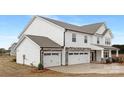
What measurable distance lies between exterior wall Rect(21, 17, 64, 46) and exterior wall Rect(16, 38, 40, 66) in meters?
2.12

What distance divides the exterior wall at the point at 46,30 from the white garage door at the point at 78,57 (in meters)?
1.66

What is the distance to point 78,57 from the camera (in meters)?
19.0

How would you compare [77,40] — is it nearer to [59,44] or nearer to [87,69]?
[59,44]

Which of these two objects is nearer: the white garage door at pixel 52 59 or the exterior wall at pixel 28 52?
the exterior wall at pixel 28 52

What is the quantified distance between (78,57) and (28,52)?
20.4 ft

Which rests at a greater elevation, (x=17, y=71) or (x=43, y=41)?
(x=43, y=41)

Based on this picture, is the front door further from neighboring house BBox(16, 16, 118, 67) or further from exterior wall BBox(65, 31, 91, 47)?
exterior wall BBox(65, 31, 91, 47)

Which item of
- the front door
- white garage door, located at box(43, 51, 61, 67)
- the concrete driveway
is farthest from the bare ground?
the front door

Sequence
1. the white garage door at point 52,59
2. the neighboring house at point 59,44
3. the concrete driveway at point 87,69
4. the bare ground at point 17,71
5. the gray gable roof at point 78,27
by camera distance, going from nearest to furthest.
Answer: the bare ground at point 17,71
the concrete driveway at point 87,69
the neighboring house at point 59,44
the white garage door at point 52,59
the gray gable roof at point 78,27

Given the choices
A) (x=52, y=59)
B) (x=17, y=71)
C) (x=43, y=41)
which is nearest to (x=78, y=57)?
(x=52, y=59)

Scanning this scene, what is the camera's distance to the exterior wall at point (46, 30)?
1666cm

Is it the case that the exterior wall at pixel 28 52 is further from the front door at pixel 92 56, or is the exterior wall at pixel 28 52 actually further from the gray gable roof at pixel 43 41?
the front door at pixel 92 56

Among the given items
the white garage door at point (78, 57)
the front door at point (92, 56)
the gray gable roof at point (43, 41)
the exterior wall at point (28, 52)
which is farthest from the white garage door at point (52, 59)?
the front door at point (92, 56)
